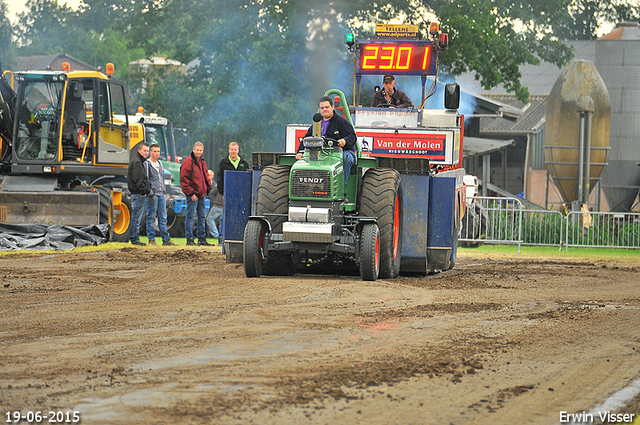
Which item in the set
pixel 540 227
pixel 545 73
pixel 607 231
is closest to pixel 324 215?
pixel 540 227

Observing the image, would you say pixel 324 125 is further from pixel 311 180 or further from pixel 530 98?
pixel 530 98

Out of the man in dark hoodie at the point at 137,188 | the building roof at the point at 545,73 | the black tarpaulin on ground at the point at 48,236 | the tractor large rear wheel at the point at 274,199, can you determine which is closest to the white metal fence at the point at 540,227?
the man in dark hoodie at the point at 137,188

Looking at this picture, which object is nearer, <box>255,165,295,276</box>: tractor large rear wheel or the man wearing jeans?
<box>255,165,295,276</box>: tractor large rear wheel

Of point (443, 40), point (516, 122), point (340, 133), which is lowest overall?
point (340, 133)

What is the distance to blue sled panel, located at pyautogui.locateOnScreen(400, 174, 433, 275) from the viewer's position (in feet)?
39.9

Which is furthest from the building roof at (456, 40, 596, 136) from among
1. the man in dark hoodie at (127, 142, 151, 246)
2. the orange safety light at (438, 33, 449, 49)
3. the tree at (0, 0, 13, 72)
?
the tree at (0, 0, 13, 72)

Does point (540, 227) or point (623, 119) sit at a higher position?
point (623, 119)

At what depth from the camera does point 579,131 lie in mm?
27234

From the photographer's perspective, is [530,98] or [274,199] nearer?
[274,199]

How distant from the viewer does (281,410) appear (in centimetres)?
499

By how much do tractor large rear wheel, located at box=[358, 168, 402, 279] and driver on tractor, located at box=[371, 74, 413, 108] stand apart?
3823 millimetres

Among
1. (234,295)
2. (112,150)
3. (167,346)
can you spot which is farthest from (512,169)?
(167,346)

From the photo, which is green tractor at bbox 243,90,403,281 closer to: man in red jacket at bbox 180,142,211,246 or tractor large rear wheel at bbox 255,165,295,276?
tractor large rear wheel at bbox 255,165,295,276

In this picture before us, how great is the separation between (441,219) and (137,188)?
7438 millimetres
